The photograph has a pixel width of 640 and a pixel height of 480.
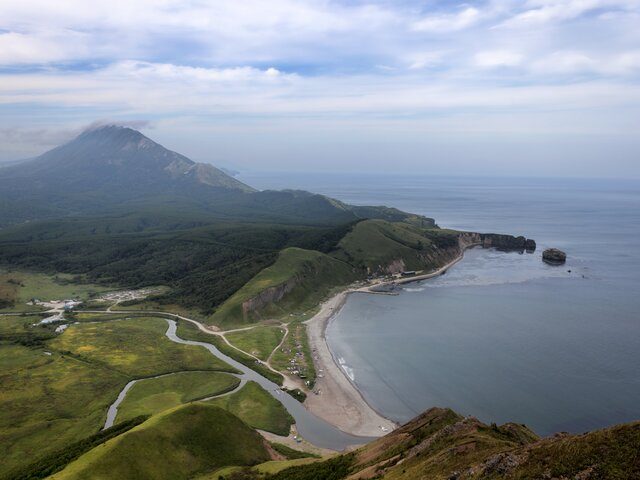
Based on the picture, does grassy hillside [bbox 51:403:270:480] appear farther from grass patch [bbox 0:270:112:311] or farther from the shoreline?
grass patch [bbox 0:270:112:311]

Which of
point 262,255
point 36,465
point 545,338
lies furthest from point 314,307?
point 36,465

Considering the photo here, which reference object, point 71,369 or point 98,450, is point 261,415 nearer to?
point 98,450

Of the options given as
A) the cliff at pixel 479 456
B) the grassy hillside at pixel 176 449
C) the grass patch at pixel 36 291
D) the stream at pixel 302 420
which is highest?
the cliff at pixel 479 456

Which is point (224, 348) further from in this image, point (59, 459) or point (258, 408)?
point (59, 459)

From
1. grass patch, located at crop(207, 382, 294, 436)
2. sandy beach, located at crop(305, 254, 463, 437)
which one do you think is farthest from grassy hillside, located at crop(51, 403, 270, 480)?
sandy beach, located at crop(305, 254, 463, 437)

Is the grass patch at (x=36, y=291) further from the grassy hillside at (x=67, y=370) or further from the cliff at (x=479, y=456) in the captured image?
the cliff at (x=479, y=456)

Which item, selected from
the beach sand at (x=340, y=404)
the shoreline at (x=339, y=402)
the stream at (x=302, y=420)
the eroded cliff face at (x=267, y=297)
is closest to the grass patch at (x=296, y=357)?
the shoreline at (x=339, y=402)

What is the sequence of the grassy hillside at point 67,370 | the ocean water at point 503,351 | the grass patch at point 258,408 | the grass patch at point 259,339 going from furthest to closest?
the grass patch at point 259,339 < the ocean water at point 503,351 < the grass patch at point 258,408 < the grassy hillside at point 67,370
